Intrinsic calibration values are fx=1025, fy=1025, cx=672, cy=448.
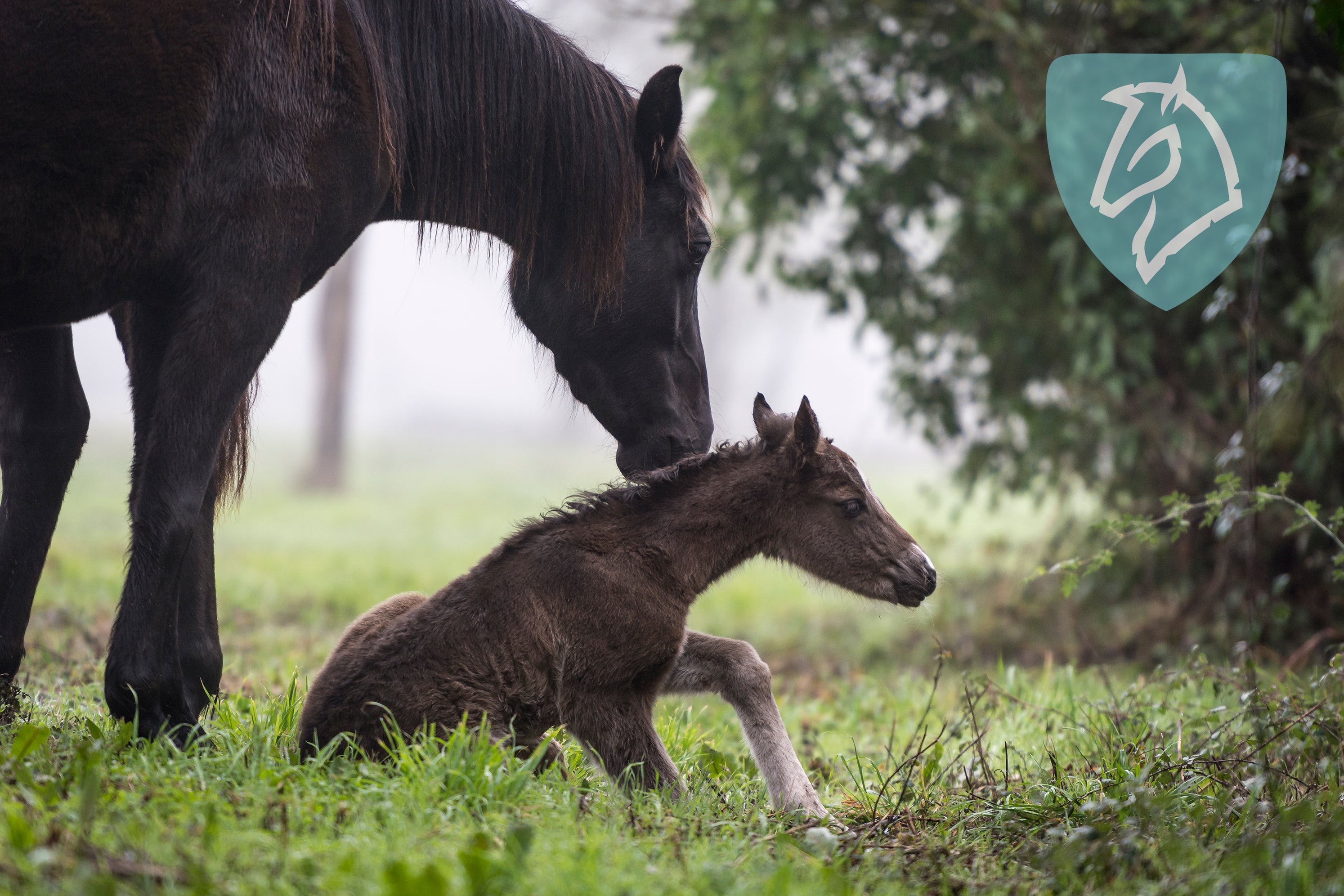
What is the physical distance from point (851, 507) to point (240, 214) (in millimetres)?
2234

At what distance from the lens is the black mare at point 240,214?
288cm

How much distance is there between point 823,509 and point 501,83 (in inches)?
75.7

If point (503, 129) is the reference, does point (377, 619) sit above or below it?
Result: below

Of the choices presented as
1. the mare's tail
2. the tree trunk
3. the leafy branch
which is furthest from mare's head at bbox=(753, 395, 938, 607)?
the tree trunk

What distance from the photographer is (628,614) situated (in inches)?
130

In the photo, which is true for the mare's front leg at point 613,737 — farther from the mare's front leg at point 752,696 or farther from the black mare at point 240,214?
the black mare at point 240,214

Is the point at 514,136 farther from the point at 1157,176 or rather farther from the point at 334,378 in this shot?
the point at 334,378

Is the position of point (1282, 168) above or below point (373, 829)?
above

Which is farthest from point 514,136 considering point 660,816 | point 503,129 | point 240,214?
point 660,816

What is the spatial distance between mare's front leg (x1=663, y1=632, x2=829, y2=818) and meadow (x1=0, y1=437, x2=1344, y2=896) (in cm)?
11

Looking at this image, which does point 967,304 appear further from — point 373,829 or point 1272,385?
point 373,829

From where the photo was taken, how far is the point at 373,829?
7.95ft

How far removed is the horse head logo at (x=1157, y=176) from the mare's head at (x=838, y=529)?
67.5 inches

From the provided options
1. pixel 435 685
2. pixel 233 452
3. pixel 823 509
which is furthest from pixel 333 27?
pixel 823 509
